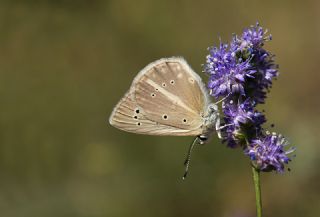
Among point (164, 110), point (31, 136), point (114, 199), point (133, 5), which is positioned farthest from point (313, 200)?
point (133, 5)

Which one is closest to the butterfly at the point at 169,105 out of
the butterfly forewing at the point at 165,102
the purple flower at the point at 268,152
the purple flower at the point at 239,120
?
the butterfly forewing at the point at 165,102

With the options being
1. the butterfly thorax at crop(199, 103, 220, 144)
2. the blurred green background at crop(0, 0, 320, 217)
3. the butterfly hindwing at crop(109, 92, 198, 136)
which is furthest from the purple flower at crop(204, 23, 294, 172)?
the blurred green background at crop(0, 0, 320, 217)

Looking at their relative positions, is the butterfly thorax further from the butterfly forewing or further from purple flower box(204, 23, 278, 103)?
purple flower box(204, 23, 278, 103)

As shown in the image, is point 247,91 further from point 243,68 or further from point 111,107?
point 111,107

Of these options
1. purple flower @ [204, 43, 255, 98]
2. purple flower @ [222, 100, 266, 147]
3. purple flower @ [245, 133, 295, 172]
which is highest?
purple flower @ [204, 43, 255, 98]

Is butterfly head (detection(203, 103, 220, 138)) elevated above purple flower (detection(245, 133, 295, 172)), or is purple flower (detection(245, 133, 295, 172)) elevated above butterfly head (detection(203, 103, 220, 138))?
butterfly head (detection(203, 103, 220, 138))

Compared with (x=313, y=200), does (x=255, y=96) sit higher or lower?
higher

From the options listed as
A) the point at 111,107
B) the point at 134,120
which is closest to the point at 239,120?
the point at 134,120

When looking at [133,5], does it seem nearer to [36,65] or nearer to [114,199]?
[36,65]
